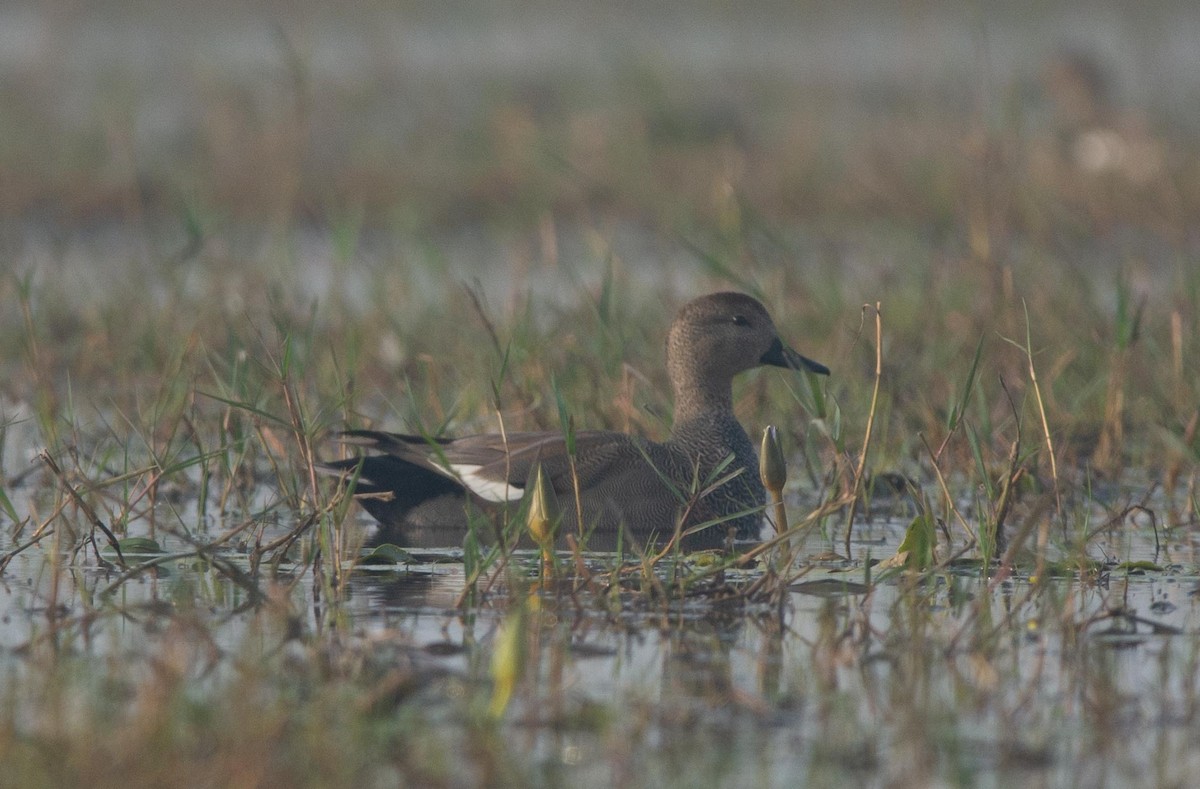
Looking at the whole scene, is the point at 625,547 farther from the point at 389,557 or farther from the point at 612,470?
the point at 389,557

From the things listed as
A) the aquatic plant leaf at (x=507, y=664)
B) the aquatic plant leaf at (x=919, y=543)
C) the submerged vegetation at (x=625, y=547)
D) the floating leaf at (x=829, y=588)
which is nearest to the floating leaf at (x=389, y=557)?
the submerged vegetation at (x=625, y=547)

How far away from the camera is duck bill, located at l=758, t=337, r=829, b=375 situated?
5957 mm

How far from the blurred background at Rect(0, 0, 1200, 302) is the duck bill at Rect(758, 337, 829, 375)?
3.80 ft

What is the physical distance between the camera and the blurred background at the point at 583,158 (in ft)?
31.6

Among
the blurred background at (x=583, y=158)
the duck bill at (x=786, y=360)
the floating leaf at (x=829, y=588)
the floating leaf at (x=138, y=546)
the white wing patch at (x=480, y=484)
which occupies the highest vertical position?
the blurred background at (x=583, y=158)

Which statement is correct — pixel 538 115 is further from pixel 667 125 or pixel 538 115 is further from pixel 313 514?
pixel 313 514

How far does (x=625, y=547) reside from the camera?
17.8 ft

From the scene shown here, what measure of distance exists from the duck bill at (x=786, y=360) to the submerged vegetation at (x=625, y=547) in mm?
137

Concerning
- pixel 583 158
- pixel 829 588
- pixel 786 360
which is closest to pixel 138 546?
pixel 829 588

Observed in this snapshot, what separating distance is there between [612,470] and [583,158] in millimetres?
6676

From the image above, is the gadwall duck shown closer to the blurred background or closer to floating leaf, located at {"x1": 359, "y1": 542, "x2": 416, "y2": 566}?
floating leaf, located at {"x1": 359, "y1": 542, "x2": 416, "y2": 566}

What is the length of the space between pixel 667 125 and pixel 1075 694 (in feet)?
30.4

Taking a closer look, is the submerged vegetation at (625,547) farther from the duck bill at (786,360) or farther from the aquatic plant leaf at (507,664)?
the duck bill at (786,360)

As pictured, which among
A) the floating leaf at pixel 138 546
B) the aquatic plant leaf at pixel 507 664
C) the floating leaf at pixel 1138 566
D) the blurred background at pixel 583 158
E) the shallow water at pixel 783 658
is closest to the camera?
the shallow water at pixel 783 658
